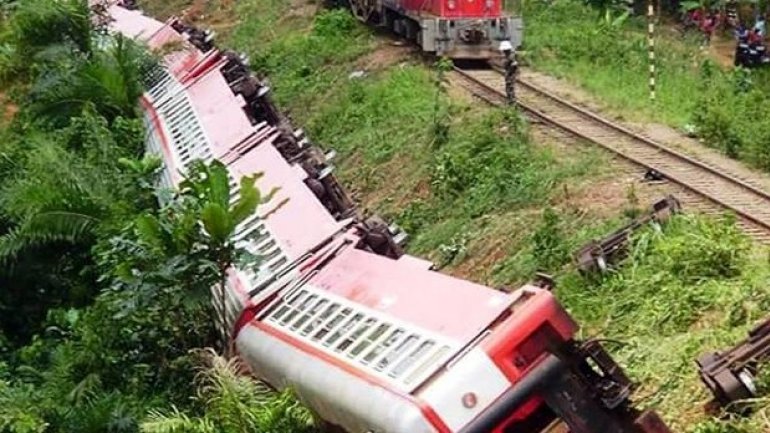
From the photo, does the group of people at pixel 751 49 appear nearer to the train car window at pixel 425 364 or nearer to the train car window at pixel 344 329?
the train car window at pixel 344 329

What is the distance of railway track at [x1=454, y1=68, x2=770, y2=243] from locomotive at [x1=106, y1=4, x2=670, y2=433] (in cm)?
374

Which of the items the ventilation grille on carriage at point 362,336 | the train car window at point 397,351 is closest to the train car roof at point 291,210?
the ventilation grille on carriage at point 362,336

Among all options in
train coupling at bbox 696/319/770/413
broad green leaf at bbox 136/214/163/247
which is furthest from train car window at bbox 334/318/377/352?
broad green leaf at bbox 136/214/163/247

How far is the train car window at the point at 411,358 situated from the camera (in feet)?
25.2

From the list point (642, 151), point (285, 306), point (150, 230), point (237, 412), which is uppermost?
point (150, 230)

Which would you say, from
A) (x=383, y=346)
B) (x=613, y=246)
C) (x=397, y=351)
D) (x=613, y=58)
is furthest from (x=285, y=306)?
(x=613, y=58)

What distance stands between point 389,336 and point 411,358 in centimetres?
52

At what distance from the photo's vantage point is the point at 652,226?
11297mm

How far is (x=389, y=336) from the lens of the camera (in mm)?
8250

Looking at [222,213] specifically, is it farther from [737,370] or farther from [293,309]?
[737,370]

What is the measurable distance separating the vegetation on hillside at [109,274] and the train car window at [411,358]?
4.25 feet

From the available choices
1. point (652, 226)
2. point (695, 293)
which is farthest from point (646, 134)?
point (695, 293)

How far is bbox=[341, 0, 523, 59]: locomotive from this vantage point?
2281cm

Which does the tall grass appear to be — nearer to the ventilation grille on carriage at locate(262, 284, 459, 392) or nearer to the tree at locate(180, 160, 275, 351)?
the tree at locate(180, 160, 275, 351)
